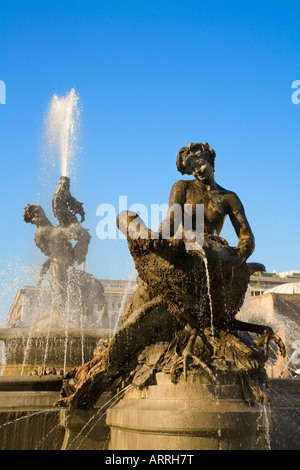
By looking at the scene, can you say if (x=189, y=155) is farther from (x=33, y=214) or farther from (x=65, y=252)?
(x=33, y=214)

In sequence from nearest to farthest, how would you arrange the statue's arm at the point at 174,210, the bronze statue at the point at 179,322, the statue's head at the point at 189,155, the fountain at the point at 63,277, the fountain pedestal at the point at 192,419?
the fountain pedestal at the point at 192,419 < the bronze statue at the point at 179,322 < the statue's arm at the point at 174,210 < the statue's head at the point at 189,155 < the fountain at the point at 63,277

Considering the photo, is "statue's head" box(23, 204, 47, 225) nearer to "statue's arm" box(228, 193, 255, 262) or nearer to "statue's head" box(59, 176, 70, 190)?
"statue's head" box(59, 176, 70, 190)

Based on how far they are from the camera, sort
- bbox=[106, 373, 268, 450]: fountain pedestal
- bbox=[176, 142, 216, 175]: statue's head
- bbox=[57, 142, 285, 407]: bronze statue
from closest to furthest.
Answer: bbox=[106, 373, 268, 450]: fountain pedestal < bbox=[57, 142, 285, 407]: bronze statue < bbox=[176, 142, 216, 175]: statue's head

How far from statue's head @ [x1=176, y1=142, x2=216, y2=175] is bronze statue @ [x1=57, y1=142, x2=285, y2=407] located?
0.52 meters

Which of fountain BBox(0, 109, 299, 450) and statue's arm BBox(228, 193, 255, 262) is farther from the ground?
statue's arm BBox(228, 193, 255, 262)

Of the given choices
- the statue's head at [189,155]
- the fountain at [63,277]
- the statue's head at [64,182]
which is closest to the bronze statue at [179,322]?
the statue's head at [189,155]

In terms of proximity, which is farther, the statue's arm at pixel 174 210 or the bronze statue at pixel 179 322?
the statue's arm at pixel 174 210

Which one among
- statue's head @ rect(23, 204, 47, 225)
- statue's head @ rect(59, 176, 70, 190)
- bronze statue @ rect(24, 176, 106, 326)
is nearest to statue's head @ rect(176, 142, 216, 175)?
bronze statue @ rect(24, 176, 106, 326)

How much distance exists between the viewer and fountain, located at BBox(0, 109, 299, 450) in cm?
339

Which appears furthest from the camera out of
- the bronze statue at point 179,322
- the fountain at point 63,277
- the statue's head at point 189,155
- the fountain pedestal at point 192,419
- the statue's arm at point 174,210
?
the fountain at point 63,277

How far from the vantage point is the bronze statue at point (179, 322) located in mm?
3656

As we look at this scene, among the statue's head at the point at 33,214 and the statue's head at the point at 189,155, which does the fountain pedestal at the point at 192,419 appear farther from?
the statue's head at the point at 33,214

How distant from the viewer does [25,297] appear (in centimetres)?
1174

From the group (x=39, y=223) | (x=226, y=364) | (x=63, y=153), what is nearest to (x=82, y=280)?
(x=39, y=223)
